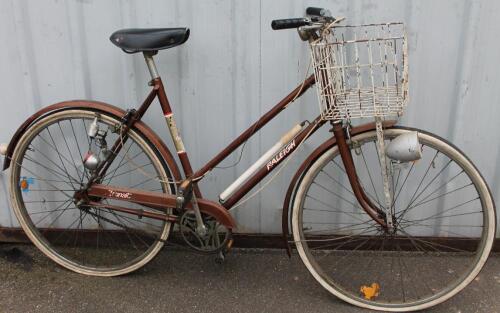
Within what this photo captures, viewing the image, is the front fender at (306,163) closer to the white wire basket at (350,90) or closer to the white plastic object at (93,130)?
the white wire basket at (350,90)

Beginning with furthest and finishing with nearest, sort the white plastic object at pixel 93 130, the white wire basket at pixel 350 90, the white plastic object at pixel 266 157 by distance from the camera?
the white plastic object at pixel 93 130
the white plastic object at pixel 266 157
the white wire basket at pixel 350 90

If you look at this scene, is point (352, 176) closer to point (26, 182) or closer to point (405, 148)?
point (405, 148)

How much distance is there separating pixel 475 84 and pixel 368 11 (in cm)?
83

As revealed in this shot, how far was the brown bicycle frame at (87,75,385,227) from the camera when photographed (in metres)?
2.68

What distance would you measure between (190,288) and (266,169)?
0.95 meters

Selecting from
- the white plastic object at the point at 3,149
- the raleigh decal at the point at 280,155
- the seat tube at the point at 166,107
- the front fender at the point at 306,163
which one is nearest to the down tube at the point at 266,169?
the raleigh decal at the point at 280,155

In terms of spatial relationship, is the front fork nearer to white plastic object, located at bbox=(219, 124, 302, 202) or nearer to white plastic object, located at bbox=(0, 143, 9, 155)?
white plastic object, located at bbox=(219, 124, 302, 202)

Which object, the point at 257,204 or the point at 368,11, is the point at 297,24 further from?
the point at 257,204

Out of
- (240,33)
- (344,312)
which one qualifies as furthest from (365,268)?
(240,33)

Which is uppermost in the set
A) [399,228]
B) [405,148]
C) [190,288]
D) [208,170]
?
[405,148]

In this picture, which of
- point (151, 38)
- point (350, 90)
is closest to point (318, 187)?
point (350, 90)

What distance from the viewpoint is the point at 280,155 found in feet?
9.01

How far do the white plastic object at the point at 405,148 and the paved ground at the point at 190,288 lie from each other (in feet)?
3.31

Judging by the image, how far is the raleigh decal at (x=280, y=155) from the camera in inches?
107
